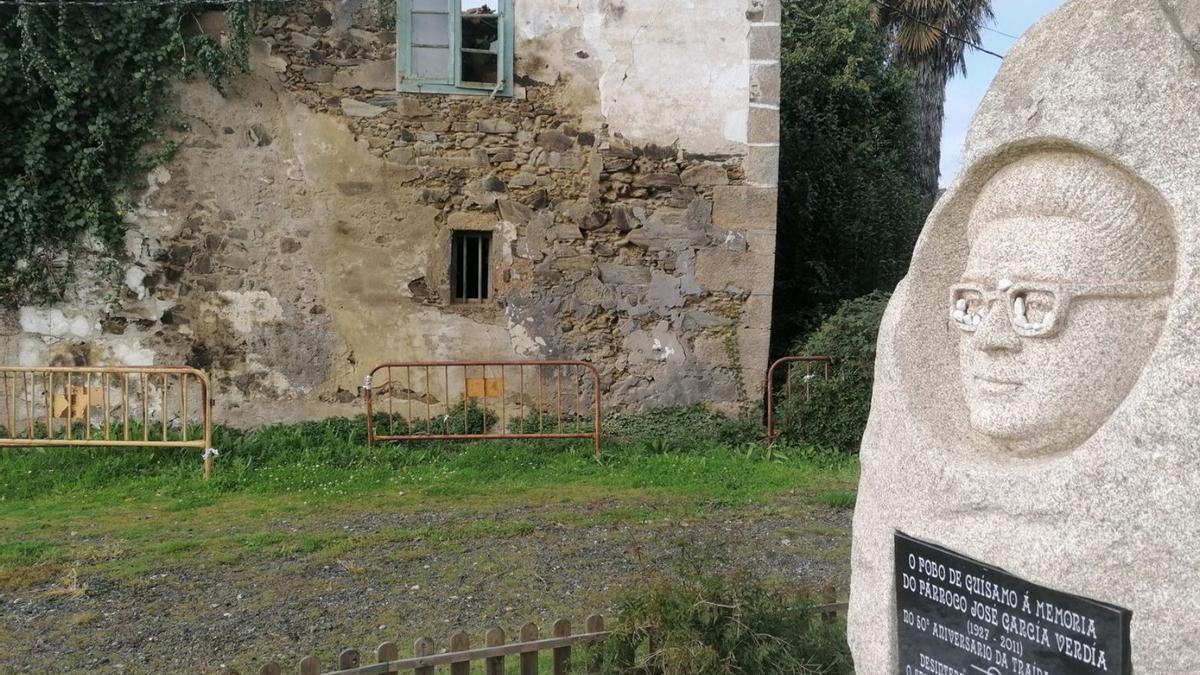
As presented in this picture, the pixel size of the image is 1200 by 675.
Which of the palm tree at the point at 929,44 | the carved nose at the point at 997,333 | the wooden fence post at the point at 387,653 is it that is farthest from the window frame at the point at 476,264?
the palm tree at the point at 929,44

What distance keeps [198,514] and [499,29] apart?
4667mm

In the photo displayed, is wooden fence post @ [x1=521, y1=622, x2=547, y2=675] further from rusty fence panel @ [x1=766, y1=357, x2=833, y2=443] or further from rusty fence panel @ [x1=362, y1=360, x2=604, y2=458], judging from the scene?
rusty fence panel @ [x1=766, y1=357, x2=833, y2=443]

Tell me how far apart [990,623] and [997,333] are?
0.71m

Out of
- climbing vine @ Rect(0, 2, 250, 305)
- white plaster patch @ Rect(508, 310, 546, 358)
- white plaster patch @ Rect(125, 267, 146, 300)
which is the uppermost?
climbing vine @ Rect(0, 2, 250, 305)

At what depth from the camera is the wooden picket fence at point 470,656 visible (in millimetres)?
3033

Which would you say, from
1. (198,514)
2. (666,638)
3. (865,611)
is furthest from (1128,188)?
(198,514)

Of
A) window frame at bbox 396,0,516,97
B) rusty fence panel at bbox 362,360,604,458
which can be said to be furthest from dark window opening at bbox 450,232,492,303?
window frame at bbox 396,0,516,97

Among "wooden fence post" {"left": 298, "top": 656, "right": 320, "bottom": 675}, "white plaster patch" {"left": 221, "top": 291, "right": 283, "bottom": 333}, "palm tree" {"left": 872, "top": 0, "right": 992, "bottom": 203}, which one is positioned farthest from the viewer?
"palm tree" {"left": 872, "top": 0, "right": 992, "bottom": 203}

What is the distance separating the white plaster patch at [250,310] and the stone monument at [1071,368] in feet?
21.6

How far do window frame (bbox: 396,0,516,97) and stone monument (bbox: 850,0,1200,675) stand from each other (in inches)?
245

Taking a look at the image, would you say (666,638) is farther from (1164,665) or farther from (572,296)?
(572,296)

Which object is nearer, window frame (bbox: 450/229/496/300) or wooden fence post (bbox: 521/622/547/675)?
wooden fence post (bbox: 521/622/547/675)

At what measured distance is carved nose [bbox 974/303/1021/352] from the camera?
2.41m

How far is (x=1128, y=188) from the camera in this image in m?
2.22
